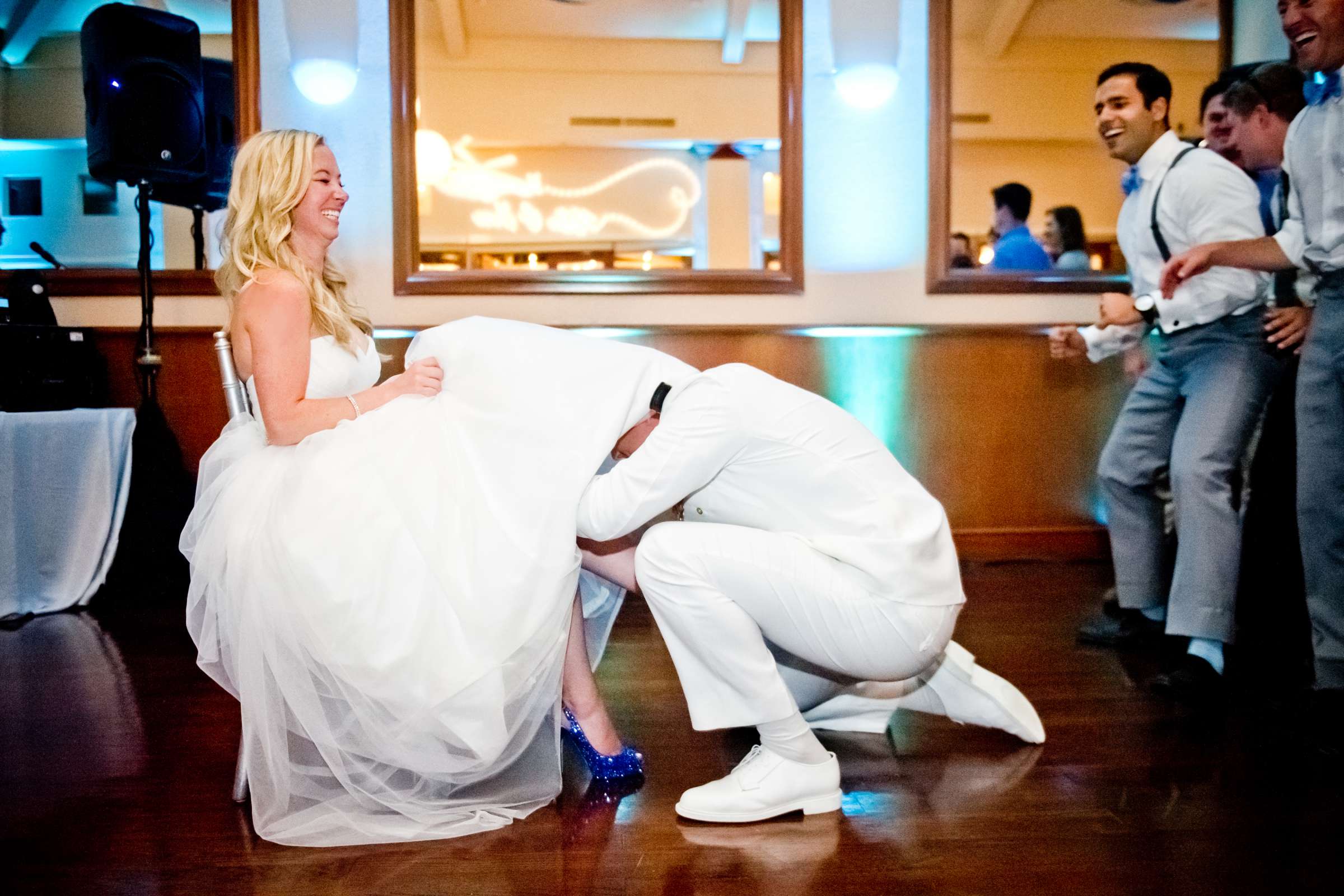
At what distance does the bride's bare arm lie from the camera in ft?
5.70

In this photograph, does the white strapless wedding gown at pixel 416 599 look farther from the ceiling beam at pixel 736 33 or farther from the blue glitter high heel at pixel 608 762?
the ceiling beam at pixel 736 33

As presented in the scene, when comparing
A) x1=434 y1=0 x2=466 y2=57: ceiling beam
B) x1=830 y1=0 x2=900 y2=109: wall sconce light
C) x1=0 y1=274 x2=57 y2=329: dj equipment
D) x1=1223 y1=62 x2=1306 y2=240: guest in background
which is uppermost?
x1=434 y1=0 x2=466 y2=57: ceiling beam

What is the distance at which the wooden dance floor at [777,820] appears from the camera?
143 centimetres

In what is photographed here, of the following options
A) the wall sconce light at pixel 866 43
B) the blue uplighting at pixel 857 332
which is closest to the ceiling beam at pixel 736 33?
the wall sconce light at pixel 866 43

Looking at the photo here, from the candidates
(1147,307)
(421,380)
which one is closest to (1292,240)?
(1147,307)

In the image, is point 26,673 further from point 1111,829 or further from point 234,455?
point 1111,829

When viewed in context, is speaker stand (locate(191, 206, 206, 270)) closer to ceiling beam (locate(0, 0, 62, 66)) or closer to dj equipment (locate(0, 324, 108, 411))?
dj equipment (locate(0, 324, 108, 411))

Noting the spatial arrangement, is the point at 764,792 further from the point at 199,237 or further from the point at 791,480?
the point at 199,237

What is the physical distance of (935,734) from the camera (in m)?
2.03

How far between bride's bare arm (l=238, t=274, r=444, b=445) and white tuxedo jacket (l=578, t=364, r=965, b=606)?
0.43 m

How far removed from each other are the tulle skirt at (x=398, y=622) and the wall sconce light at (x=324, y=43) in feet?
8.07

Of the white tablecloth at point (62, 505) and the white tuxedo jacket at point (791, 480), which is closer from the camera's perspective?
the white tuxedo jacket at point (791, 480)

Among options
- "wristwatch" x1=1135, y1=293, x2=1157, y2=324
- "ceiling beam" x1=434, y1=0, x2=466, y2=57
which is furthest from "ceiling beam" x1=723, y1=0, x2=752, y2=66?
"wristwatch" x1=1135, y1=293, x2=1157, y2=324

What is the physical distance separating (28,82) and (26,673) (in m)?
4.88
